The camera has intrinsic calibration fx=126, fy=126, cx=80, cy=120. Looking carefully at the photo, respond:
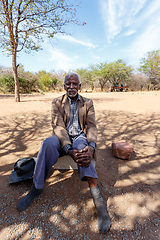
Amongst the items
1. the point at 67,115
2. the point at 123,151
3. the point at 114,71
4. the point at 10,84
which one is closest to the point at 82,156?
the point at 67,115

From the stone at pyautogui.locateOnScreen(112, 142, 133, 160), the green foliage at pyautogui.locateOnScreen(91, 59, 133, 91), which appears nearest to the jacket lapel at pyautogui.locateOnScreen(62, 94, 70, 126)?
the stone at pyautogui.locateOnScreen(112, 142, 133, 160)

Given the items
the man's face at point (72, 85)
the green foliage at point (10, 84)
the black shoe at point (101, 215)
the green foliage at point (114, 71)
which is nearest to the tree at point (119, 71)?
the green foliage at point (114, 71)

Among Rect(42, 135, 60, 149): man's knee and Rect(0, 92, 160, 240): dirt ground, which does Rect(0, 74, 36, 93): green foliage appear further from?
Rect(42, 135, 60, 149): man's knee

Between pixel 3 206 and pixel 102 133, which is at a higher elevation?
pixel 102 133

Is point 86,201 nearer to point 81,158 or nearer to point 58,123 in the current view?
point 81,158

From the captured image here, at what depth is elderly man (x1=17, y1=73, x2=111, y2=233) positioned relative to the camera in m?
1.47

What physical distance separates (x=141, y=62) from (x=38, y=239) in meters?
37.3

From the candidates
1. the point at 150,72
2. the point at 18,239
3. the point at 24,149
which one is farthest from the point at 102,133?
the point at 150,72

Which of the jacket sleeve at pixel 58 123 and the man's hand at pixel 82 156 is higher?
the jacket sleeve at pixel 58 123

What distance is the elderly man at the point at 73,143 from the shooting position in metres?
1.47

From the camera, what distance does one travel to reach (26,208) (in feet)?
4.87

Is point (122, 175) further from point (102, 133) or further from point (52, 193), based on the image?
point (102, 133)

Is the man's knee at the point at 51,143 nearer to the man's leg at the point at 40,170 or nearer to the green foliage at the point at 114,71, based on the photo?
the man's leg at the point at 40,170

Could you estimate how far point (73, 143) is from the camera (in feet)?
5.86
